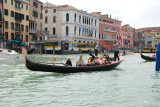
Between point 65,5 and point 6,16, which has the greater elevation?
point 65,5

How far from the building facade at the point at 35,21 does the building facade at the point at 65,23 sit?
2.69 meters

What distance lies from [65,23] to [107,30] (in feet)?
53.1

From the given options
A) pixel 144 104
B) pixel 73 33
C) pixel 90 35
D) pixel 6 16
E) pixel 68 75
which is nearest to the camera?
pixel 144 104

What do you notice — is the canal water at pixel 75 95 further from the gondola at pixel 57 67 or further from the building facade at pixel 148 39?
the building facade at pixel 148 39

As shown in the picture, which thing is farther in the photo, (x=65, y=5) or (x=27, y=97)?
Result: (x=65, y=5)

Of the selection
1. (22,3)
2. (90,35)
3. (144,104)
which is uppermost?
(22,3)

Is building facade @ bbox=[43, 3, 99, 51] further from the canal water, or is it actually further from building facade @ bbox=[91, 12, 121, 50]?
the canal water

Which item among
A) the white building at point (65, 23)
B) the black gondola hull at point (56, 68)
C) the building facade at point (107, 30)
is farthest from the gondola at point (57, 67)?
the building facade at point (107, 30)

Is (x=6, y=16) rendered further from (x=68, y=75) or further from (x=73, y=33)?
(x=68, y=75)

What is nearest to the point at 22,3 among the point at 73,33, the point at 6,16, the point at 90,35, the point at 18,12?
the point at 18,12

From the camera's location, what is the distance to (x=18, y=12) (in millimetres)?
33750

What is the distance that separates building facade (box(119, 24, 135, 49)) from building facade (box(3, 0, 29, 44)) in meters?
34.1

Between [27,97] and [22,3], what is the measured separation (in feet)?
100

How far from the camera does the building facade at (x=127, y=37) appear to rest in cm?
6656
